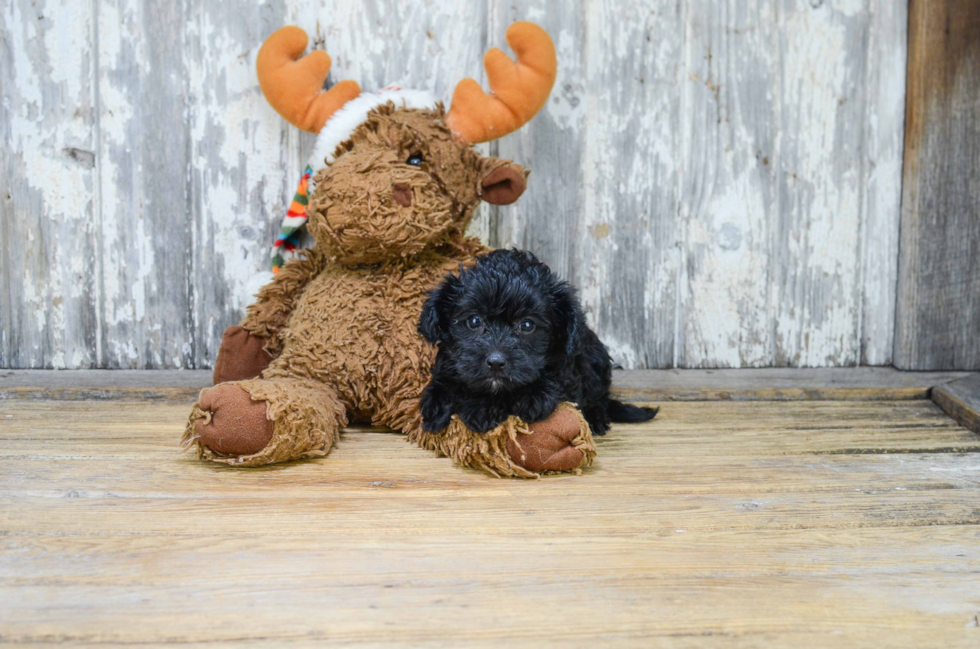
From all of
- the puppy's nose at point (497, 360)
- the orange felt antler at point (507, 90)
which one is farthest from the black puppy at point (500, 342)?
→ the orange felt antler at point (507, 90)

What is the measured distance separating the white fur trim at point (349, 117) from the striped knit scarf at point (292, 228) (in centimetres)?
12

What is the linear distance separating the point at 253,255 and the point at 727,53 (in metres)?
1.75

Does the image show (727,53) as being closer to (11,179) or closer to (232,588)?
(232,588)

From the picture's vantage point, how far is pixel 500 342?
153cm

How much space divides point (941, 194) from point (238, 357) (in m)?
2.33

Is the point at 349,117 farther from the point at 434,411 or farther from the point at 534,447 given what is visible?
the point at 534,447

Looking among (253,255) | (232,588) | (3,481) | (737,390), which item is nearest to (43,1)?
(253,255)

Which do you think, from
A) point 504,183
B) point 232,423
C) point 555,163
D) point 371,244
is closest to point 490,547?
point 232,423

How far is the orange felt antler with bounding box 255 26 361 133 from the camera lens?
2094mm

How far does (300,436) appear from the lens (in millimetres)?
1610

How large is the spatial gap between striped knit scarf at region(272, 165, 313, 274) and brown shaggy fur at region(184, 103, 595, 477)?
0.26 metres

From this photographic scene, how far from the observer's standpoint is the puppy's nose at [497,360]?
4.86ft

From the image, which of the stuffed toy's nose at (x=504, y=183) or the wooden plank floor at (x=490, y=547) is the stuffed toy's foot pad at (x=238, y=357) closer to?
the wooden plank floor at (x=490, y=547)

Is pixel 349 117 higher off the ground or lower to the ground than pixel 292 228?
higher
